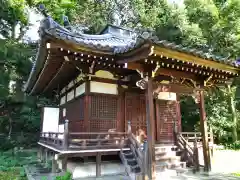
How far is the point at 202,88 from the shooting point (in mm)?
7430

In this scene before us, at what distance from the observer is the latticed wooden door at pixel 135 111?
310 inches

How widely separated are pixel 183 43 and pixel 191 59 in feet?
40.4

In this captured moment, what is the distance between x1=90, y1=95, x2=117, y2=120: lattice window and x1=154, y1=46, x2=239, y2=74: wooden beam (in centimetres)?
289

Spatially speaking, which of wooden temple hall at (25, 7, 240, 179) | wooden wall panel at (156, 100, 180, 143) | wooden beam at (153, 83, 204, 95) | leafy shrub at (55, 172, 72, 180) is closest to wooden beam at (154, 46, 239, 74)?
wooden temple hall at (25, 7, 240, 179)

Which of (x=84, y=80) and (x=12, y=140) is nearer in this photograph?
(x=84, y=80)

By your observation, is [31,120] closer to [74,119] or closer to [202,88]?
[74,119]

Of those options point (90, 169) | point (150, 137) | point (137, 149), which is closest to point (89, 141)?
point (90, 169)

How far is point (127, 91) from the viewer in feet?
26.0

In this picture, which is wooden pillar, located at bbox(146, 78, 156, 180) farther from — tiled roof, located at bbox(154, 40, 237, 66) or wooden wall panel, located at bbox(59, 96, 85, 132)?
wooden wall panel, located at bbox(59, 96, 85, 132)

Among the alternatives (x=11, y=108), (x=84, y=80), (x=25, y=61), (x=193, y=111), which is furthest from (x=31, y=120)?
(x=193, y=111)

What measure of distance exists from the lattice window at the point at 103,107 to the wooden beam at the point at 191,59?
289 centimetres

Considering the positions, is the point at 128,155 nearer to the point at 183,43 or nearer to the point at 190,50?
the point at 190,50

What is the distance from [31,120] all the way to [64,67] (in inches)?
421

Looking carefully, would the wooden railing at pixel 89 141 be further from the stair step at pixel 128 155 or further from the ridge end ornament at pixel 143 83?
the ridge end ornament at pixel 143 83
